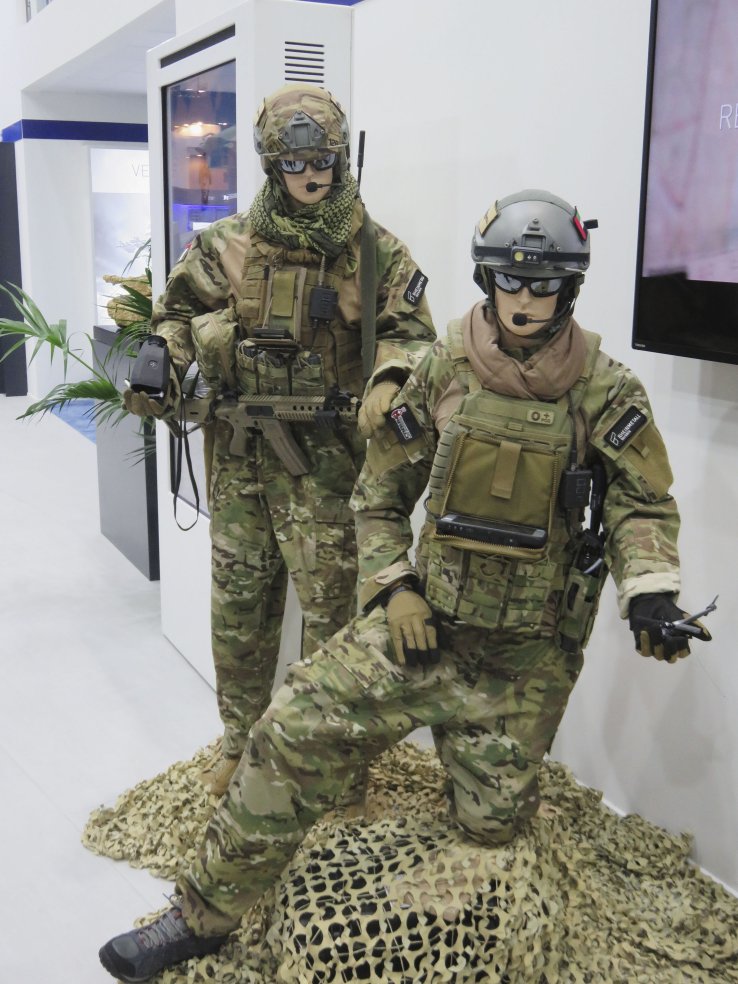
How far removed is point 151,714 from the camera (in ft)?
11.7

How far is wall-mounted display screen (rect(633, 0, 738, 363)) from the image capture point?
6.80 feet

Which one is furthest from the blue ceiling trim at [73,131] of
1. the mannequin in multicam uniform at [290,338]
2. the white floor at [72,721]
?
the mannequin in multicam uniform at [290,338]

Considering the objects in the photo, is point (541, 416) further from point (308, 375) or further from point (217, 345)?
point (217, 345)

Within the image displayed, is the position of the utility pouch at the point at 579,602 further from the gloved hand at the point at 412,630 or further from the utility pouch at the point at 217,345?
the utility pouch at the point at 217,345

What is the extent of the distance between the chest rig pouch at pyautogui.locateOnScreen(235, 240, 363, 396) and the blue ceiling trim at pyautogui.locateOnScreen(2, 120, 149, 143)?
25.9 ft

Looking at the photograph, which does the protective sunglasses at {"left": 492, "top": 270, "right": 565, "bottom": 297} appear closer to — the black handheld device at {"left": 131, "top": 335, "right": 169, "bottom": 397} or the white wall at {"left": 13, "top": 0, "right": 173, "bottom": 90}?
Result: the black handheld device at {"left": 131, "top": 335, "right": 169, "bottom": 397}

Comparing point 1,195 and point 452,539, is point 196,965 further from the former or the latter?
point 1,195

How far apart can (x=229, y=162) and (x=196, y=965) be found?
2200 millimetres

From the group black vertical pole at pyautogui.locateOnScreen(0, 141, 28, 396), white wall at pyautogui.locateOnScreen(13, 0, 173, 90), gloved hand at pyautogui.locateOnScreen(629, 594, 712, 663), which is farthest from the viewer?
black vertical pole at pyautogui.locateOnScreen(0, 141, 28, 396)

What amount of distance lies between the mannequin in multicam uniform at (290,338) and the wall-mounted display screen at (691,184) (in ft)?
1.89

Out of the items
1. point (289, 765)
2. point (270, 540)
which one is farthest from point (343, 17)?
point (289, 765)

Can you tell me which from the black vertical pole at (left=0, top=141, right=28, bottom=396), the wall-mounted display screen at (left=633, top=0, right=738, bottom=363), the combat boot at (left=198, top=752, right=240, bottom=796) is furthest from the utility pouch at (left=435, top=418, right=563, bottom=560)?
the black vertical pole at (left=0, top=141, right=28, bottom=396)

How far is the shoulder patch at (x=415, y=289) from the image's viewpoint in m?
2.60

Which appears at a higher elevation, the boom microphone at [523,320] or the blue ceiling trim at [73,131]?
the blue ceiling trim at [73,131]
